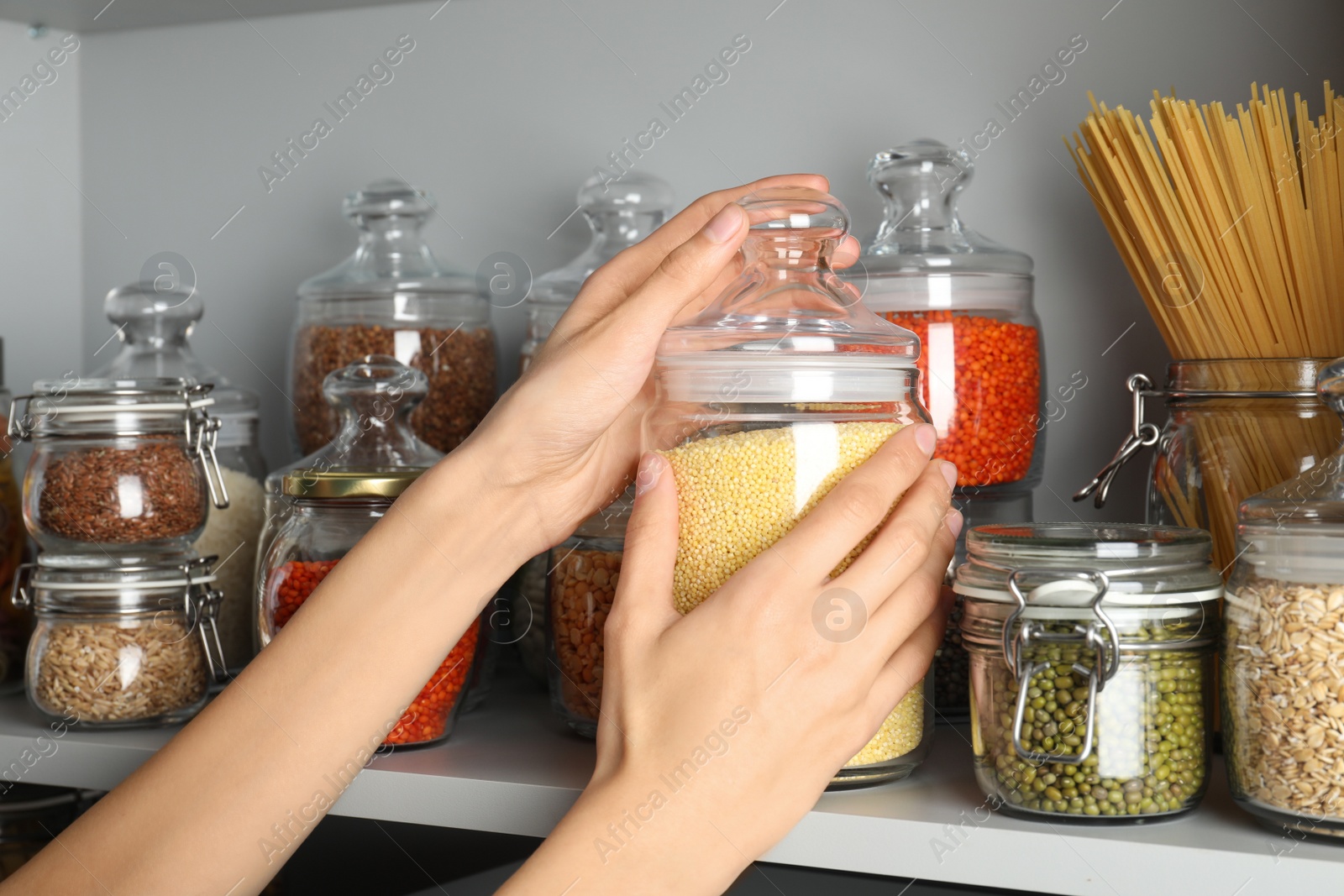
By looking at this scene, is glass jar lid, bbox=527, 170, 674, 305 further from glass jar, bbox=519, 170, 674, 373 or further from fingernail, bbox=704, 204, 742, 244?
fingernail, bbox=704, 204, 742, 244

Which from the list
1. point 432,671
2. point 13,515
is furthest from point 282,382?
point 432,671

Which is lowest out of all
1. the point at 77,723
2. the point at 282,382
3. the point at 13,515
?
the point at 77,723

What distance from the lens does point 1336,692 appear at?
465 mm

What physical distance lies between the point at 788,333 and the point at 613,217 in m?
0.38

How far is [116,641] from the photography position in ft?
A: 2.50

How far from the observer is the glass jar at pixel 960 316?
693mm

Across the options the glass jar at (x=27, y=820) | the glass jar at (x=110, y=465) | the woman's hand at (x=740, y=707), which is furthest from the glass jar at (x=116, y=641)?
the woman's hand at (x=740, y=707)

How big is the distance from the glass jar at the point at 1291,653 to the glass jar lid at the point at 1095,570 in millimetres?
19

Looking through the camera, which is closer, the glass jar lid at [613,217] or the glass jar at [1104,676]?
the glass jar at [1104,676]

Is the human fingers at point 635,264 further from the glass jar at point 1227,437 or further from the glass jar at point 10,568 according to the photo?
the glass jar at point 10,568

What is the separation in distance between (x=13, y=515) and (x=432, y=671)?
1.66 ft

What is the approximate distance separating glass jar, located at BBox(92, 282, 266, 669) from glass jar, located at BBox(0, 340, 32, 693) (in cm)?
11

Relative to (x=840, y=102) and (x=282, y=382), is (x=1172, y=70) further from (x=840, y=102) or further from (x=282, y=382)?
(x=282, y=382)

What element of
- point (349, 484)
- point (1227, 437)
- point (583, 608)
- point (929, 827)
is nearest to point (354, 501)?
point (349, 484)
